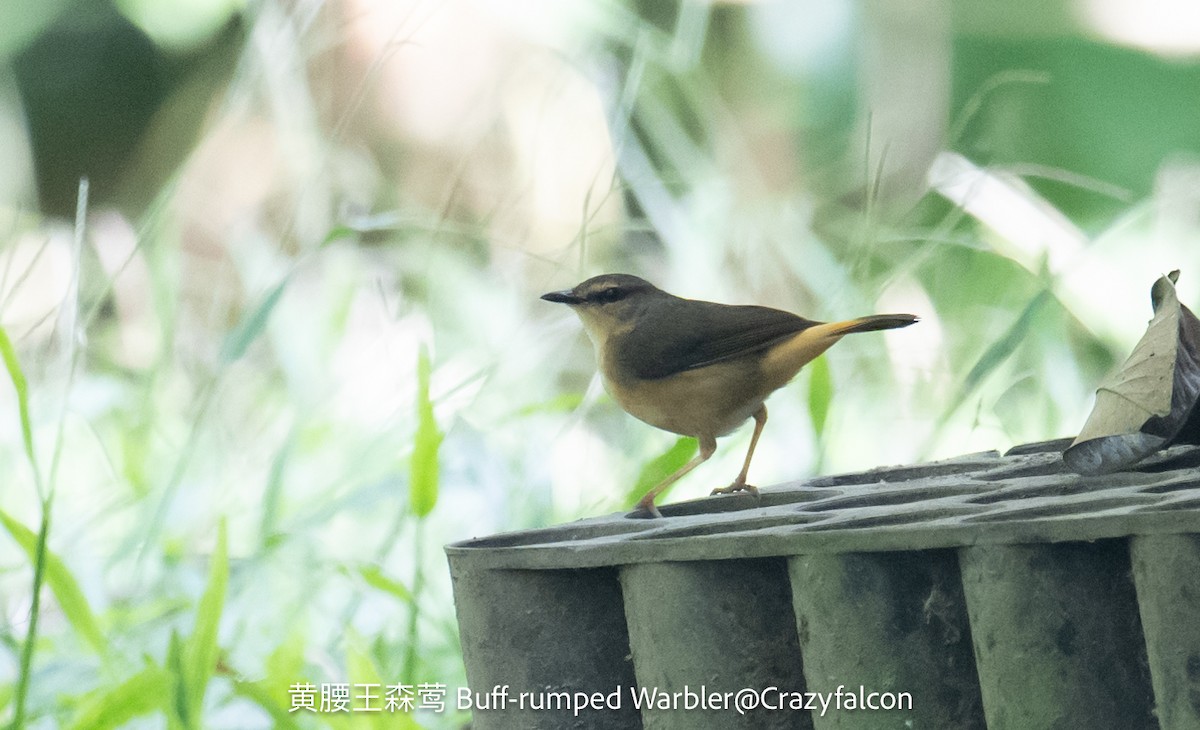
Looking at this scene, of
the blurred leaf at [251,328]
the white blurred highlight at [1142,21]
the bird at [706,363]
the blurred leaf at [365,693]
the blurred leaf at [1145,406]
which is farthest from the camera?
the white blurred highlight at [1142,21]

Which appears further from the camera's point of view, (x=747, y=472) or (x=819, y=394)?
(x=819, y=394)

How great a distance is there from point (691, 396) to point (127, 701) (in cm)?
90

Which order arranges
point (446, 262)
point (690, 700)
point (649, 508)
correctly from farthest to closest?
1. point (446, 262)
2. point (649, 508)
3. point (690, 700)

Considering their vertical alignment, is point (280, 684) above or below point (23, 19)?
below

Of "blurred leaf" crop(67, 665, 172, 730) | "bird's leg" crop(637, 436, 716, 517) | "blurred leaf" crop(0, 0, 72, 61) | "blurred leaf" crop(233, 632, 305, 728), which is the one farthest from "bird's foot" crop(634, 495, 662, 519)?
"blurred leaf" crop(0, 0, 72, 61)

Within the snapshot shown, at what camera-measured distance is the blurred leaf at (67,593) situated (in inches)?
68.9

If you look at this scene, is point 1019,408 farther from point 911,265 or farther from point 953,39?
point 953,39

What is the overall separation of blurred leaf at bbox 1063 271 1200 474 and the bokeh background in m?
0.86

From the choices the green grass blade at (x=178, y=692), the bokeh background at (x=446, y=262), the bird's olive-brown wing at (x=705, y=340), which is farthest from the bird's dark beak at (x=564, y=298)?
the green grass blade at (x=178, y=692)

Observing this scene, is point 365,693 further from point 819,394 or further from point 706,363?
point 819,394

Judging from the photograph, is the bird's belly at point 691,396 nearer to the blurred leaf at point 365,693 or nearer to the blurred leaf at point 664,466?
the blurred leaf at point 664,466

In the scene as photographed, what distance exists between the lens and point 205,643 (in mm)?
1612

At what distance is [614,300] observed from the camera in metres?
2.04

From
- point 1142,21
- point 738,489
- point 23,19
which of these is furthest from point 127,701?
point 1142,21
